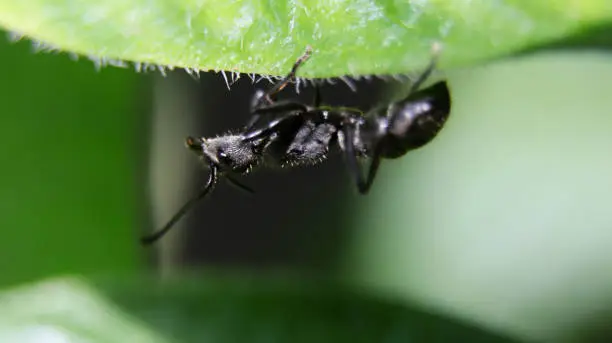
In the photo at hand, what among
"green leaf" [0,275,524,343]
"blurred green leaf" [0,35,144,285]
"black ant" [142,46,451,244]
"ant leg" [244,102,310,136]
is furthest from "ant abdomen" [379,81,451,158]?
"blurred green leaf" [0,35,144,285]

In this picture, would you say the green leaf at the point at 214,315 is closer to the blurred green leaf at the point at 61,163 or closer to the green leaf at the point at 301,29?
the blurred green leaf at the point at 61,163

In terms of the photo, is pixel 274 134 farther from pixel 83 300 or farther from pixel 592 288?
pixel 592 288

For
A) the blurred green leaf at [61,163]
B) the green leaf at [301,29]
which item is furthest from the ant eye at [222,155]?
the green leaf at [301,29]

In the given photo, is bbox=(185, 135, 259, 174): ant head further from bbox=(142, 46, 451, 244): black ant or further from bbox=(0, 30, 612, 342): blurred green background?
bbox=(0, 30, 612, 342): blurred green background

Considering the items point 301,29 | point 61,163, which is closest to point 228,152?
point 61,163

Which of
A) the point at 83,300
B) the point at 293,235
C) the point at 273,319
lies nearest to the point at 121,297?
the point at 83,300
